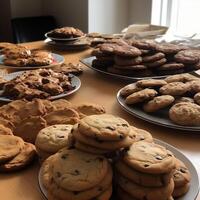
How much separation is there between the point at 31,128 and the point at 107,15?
215 centimetres

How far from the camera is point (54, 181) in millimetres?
549

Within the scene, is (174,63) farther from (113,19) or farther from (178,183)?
(113,19)

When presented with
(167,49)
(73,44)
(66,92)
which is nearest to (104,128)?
(66,92)

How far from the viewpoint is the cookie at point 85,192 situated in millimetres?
523

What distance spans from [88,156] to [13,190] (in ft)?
0.57

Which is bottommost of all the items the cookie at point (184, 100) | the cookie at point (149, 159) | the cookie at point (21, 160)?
the cookie at point (21, 160)

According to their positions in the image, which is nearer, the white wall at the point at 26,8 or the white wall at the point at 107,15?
the white wall at the point at 107,15

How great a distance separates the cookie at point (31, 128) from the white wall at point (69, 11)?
205 centimetres

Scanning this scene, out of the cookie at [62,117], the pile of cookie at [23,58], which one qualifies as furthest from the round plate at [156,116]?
the pile of cookie at [23,58]

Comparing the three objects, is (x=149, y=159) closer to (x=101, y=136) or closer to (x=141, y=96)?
(x=101, y=136)

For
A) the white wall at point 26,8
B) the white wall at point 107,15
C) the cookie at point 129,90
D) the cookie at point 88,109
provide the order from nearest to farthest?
the cookie at point 88,109 < the cookie at point 129,90 < the white wall at point 107,15 < the white wall at point 26,8

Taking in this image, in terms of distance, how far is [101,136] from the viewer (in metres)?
0.56

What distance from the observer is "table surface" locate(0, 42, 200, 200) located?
64cm

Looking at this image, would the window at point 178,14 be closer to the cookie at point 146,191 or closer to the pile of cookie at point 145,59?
the pile of cookie at point 145,59
